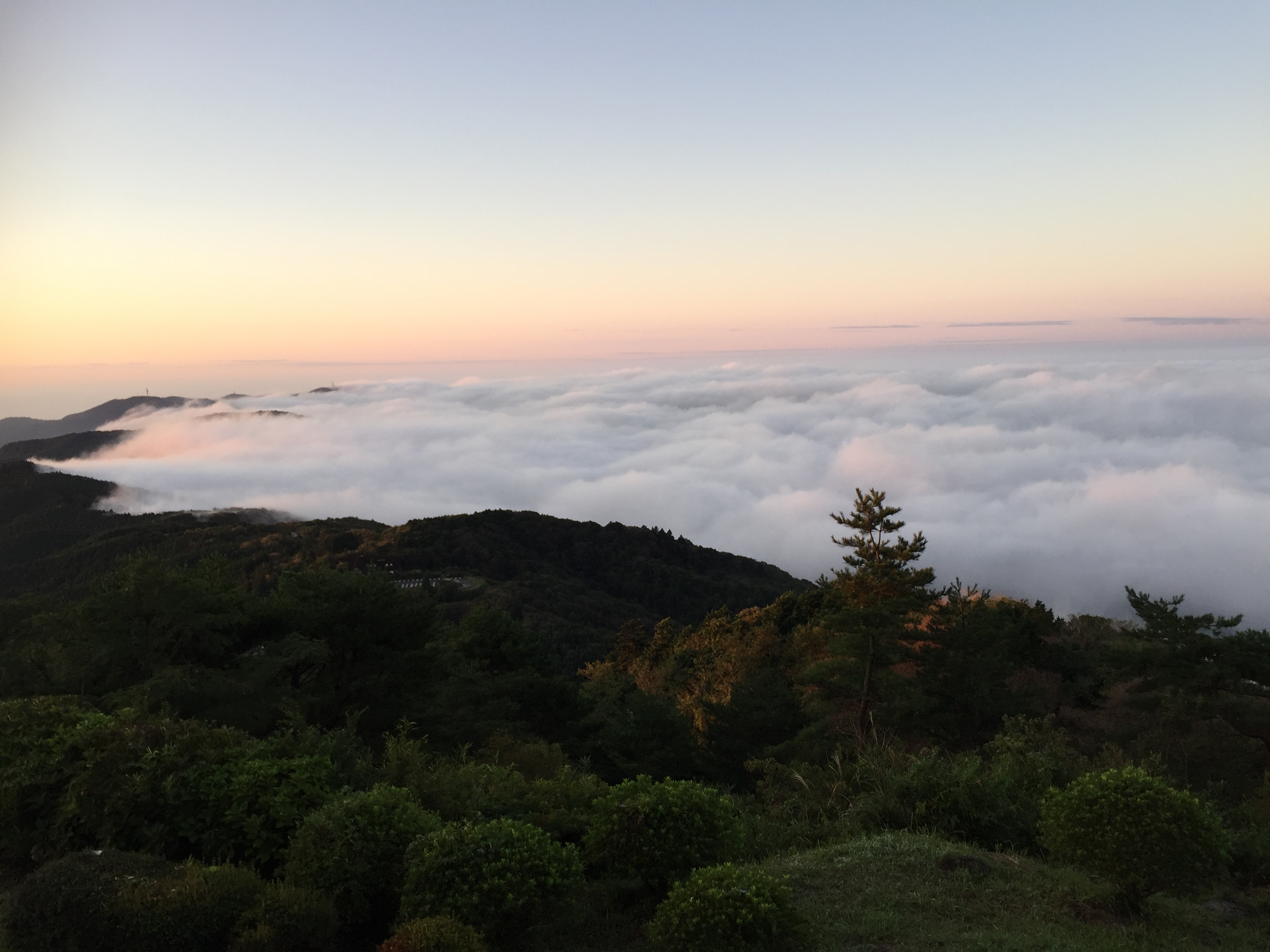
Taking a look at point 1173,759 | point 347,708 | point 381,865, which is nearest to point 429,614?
point 347,708

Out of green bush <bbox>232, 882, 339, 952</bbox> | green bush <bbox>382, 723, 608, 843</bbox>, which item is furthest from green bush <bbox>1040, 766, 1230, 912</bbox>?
green bush <bbox>232, 882, 339, 952</bbox>

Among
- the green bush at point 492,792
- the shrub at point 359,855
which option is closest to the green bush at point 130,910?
the shrub at point 359,855

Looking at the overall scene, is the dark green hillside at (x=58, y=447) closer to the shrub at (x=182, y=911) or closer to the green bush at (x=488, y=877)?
the shrub at (x=182, y=911)

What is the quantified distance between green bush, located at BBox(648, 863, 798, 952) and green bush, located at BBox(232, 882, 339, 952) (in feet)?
7.43

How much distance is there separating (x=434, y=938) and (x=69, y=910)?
2.60 m

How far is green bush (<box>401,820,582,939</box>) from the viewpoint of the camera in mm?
5340

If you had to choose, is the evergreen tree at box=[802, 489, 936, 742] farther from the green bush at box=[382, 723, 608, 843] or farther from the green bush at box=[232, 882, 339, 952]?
the green bush at box=[232, 882, 339, 952]

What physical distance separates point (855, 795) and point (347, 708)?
29.2 feet

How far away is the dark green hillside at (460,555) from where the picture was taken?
273 feet

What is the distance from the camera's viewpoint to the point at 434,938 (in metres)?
4.85

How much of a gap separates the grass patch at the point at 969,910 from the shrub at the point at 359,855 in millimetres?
3135

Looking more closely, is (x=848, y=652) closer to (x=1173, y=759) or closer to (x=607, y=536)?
(x=1173, y=759)

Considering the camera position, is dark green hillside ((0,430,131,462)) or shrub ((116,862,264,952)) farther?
dark green hillside ((0,430,131,462))

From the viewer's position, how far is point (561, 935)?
5.95 metres
